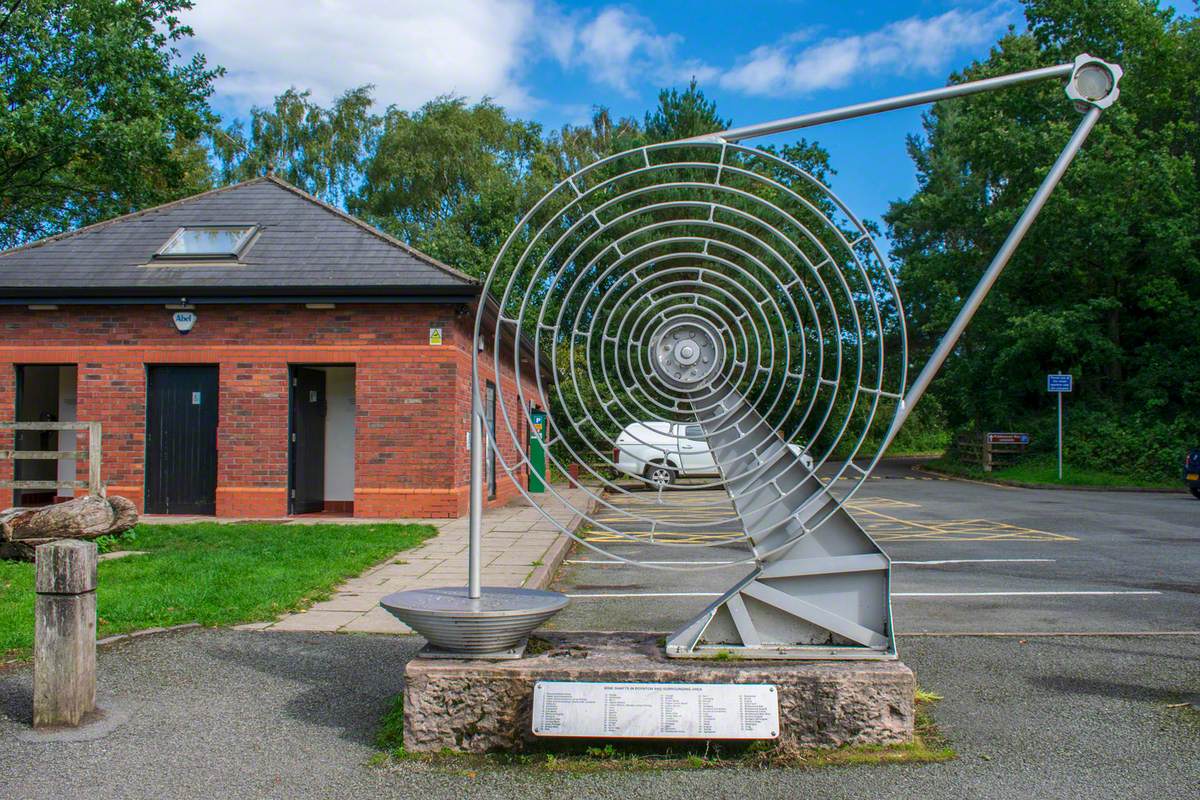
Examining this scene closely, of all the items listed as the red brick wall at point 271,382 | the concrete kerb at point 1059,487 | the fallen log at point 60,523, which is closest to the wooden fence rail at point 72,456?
the fallen log at point 60,523

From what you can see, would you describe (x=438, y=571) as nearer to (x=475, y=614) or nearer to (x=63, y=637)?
(x=63, y=637)

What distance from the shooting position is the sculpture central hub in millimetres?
4234

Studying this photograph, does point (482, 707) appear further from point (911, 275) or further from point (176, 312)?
point (911, 275)

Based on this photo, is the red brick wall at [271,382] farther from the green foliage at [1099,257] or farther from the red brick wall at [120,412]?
the green foliage at [1099,257]

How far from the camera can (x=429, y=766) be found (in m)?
3.80

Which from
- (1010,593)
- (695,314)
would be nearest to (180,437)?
(1010,593)

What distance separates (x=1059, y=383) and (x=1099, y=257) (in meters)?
4.55

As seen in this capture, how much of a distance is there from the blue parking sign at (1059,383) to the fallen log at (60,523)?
23982 mm

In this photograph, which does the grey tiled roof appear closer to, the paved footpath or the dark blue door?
the dark blue door

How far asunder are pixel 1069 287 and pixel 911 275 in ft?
17.8

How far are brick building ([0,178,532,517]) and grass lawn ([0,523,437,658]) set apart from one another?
80.7 inches

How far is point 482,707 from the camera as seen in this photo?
389 cm

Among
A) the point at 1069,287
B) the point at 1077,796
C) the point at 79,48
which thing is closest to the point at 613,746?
the point at 1077,796

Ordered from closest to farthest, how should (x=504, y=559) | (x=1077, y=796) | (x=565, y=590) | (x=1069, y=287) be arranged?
(x=1077, y=796)
(x=565, y=590)
(x=504, y=559)
(x=1069, y=287)
